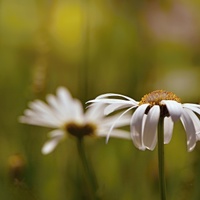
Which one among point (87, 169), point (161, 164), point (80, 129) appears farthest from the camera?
point (80, 129)

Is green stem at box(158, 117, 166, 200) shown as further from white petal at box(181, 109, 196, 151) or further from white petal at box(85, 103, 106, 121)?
white petal at box(85, 103, 106, 121)

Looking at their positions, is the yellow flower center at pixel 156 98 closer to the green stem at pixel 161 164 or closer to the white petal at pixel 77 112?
the green stem at pixel 161 164

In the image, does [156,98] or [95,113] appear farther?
[95,113]

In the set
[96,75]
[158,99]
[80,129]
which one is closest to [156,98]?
[158,99]

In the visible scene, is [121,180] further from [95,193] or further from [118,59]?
[118,59]

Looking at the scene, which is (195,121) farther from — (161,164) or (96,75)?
(96,75)

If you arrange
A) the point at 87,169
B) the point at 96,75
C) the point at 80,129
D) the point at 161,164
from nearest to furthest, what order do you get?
the point at 161,164
the point at 87,169
the point at 80,129
the point at 96,75

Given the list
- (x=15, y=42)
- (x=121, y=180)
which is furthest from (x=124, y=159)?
(x=15, y=42)
